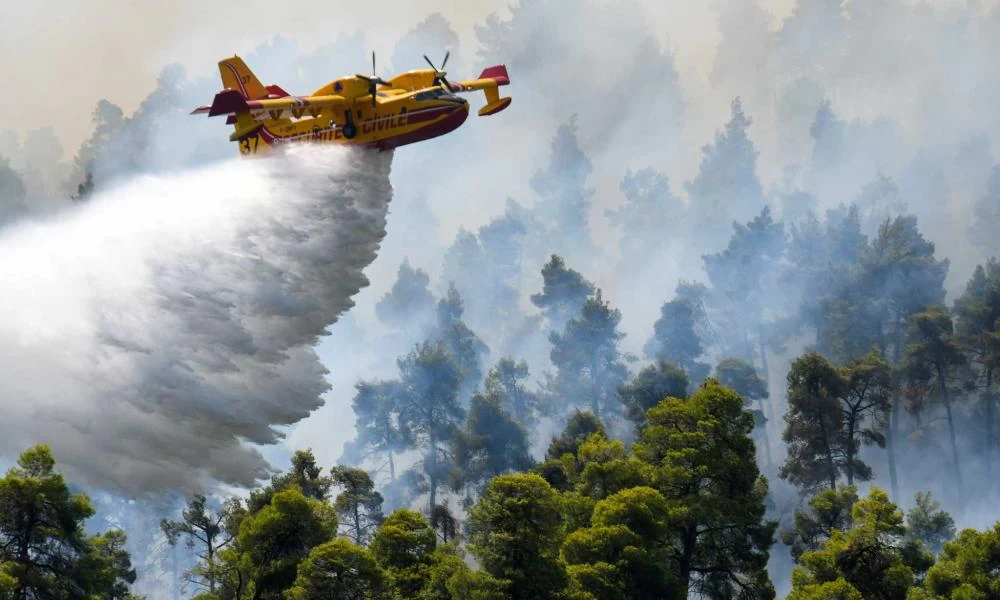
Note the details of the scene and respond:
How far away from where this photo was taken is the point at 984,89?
160 m

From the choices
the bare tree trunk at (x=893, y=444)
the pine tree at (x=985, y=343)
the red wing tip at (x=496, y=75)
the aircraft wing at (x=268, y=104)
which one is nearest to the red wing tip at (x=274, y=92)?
the aircraft wing at (x=268, y=104)

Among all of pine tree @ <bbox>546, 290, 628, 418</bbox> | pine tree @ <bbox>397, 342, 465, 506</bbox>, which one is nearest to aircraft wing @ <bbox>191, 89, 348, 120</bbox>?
pine tree @ <bbox>397, 342, 465, 506</bbox>

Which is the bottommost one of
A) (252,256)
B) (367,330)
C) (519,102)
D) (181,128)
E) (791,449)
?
(252,256)

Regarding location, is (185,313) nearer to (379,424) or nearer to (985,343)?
(985,343)

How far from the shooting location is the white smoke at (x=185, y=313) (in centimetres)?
4619

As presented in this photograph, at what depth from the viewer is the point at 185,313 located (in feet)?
159

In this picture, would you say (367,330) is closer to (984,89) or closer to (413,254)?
(413,254)

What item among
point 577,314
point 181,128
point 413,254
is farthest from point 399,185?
point 577,314

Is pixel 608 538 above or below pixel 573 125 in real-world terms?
below

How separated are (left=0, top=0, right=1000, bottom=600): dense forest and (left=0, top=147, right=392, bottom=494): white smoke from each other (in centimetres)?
57

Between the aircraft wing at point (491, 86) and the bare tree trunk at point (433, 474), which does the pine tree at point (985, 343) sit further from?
the aircraft wing at point (491, 86)

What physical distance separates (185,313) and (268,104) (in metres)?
9.85

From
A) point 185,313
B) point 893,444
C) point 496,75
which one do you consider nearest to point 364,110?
point 496,75

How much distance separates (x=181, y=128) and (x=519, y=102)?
52.1m
